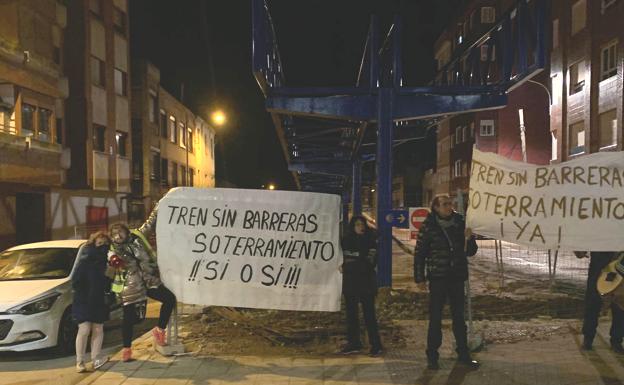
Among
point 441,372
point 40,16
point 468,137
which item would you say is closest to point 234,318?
point 441,372

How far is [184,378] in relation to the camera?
5.97 metres

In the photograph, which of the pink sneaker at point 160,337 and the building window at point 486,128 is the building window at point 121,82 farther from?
the building window at point 486,128

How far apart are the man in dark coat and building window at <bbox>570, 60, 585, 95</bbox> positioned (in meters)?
26.0

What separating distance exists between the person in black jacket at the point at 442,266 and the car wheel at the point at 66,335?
4.60 meters

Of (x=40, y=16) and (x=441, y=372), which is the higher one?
(x=40, y=16)

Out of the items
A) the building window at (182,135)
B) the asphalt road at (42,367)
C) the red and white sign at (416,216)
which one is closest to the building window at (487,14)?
the building window at (182,135)

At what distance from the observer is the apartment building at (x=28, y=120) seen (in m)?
20.0

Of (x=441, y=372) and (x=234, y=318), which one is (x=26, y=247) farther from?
(x=441, y=372)

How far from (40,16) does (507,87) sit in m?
19.7

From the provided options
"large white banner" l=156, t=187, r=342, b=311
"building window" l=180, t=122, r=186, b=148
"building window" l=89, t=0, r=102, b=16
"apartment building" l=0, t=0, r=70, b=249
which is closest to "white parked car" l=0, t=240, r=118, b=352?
"large white banner" l=156, t=187, r=342, b=311

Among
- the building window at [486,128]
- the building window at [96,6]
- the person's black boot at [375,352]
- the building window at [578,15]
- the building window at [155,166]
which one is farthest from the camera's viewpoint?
the building window at [486,128]

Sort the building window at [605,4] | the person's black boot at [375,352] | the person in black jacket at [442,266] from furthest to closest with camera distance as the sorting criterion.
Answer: the building window at [605,4]
the person's black boot at [375,352]
the person in black jacket at [442,266]

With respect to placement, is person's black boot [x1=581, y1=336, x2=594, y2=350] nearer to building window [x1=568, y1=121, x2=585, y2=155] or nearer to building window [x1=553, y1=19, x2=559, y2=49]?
building window [x1=568, y1=121, x2=585, y2=155]

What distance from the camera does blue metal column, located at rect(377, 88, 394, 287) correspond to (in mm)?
10445
